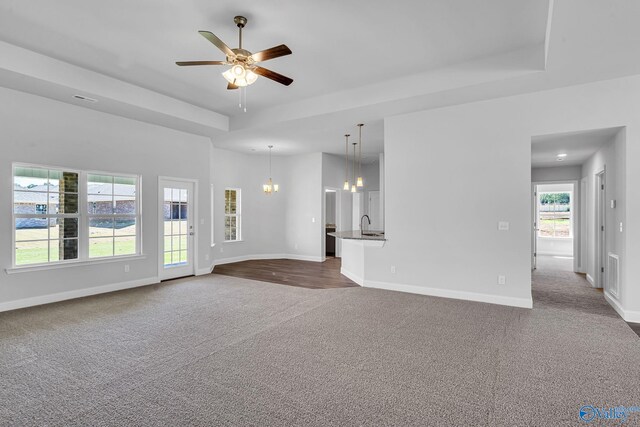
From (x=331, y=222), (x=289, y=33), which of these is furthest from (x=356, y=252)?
(x=331, y=222)

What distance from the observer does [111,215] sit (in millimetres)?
5562

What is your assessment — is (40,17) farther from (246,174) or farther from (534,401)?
(246,174)

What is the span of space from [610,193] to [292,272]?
559 cm

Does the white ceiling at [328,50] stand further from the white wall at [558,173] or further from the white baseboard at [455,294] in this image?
the white wall at [558,173]

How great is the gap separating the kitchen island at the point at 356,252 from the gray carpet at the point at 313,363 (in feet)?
3.86

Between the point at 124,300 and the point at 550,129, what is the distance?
6.40 m

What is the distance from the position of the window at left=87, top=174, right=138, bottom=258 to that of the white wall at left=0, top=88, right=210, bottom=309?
17cm

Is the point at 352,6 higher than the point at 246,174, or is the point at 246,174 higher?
the point at 352,6

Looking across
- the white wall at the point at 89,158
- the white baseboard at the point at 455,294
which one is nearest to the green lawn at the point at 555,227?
the white baseboard at the point at 455,294

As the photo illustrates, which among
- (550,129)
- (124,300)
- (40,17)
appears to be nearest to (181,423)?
(124,300)

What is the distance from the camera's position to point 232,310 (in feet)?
14.3

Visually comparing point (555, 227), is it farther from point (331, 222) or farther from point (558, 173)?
point (331, 222)

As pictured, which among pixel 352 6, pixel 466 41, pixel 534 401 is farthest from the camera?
pixel 466 41

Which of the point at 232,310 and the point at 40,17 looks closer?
the point at 40,17
